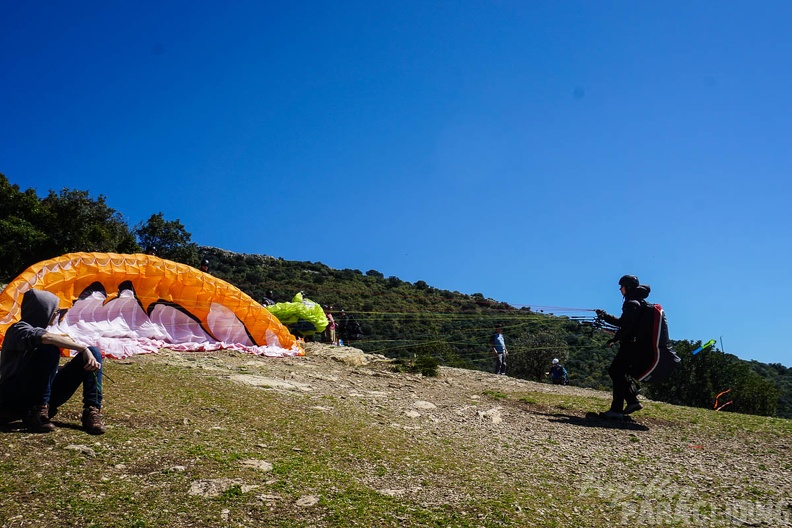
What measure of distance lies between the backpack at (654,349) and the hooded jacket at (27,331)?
6.30m

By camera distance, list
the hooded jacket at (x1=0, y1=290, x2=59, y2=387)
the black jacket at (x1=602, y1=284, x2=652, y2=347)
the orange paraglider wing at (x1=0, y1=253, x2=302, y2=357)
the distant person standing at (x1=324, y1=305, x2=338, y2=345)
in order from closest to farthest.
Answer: the hooded jacket at (x1=0, y1=290, x2=59, y2=387), the black jacket at (x1=602, y1=284, x2=652, y2=347), the orange paraglider wing at (x1=0, y1=253, x2=302, y2=357), the distant person standing at (x1=324, y1=305, x2=338, y2=345)

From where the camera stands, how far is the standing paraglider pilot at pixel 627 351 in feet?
23.5

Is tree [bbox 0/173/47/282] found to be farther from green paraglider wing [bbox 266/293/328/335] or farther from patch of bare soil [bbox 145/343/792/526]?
patch of bare soil [bbox 145/343/792/526]

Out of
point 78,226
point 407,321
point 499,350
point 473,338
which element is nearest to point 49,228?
point 78,226

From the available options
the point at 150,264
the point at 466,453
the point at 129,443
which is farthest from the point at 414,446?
the point at 150,264

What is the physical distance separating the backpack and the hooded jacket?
20.7 ft

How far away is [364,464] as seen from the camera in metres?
4.35

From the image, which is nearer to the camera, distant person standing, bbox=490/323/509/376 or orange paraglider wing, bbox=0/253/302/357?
orange paraglider wing, bbox=0/253/302/357

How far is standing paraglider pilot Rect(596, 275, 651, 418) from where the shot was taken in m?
7.15

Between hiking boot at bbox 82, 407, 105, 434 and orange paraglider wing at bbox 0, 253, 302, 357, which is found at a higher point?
orange paraglider wing at bbox 0, 253, 302, 357

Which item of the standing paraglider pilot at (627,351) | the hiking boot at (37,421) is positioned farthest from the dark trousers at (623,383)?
the hiking boot at (37,421)

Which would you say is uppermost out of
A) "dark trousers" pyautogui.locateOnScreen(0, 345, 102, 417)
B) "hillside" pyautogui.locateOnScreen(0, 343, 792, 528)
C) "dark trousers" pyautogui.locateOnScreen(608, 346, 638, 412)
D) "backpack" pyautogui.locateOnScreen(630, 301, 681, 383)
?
"backpack" pyautogui.locateOnScreen(630, 301, 681, 383)

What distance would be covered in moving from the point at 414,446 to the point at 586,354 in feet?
115

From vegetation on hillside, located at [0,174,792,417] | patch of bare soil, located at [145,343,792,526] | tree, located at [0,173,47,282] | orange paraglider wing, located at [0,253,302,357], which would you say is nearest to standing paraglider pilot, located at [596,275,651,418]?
patch of bare soil, located at [145,343,792,526]
